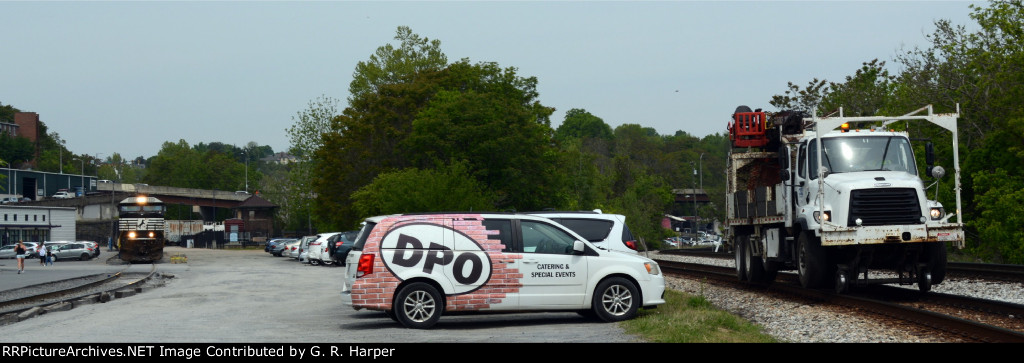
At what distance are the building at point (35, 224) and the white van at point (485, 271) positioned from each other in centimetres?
8896

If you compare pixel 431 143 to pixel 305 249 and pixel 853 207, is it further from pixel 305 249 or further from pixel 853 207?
pixel 853 207

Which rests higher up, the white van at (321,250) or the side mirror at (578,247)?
the side mirror at (578,247)

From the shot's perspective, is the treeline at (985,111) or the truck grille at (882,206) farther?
the treeline at (985,111)

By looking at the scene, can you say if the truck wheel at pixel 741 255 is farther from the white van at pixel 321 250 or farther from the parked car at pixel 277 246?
the parked car at pixel 277 246

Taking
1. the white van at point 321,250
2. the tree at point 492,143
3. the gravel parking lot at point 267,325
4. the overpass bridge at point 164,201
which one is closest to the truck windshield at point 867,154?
the gravel parking lot at point 267,325

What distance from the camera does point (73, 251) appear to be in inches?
2559

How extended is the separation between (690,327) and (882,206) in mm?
6298

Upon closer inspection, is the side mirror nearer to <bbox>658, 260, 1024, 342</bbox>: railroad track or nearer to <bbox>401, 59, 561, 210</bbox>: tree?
<bbox>658, 260, 1024, 342</bbox>: railroad track

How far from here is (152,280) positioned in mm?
Answer: 34156

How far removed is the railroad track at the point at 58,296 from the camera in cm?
1957

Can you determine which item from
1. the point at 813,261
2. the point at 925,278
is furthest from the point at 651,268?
the point at 925,278

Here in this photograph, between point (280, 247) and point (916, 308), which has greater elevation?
point (280, 247)

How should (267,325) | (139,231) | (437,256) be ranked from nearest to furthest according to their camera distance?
(437,256) < (267,325) < (139,231)
